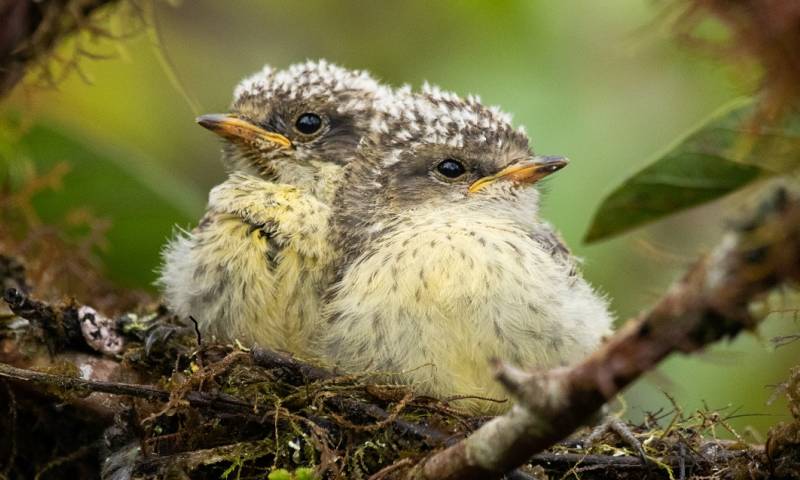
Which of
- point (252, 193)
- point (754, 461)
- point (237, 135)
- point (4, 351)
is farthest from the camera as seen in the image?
point (237, 135)

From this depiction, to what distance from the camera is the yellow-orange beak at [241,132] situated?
4.51 meters

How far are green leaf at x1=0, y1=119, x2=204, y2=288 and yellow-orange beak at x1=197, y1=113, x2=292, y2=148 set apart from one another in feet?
1.69

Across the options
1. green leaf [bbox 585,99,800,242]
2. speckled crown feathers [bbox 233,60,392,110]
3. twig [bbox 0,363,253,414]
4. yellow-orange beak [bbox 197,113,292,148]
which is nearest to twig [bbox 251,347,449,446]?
twig [bbox 0,363,253,414]

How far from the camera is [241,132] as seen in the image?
4578 mm

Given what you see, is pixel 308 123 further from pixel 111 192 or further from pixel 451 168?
pixel 111 192

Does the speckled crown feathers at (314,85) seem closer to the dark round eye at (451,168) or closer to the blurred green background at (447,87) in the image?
the blurred green background at (447,87)

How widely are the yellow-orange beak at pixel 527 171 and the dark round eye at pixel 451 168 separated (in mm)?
84

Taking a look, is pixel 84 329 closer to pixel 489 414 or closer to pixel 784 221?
pixel 489 414

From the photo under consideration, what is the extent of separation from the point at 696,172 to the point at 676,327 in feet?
3.03

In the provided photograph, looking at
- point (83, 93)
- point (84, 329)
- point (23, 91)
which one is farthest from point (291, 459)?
point (83, 93)

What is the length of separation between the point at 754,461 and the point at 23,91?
3093 millimetres

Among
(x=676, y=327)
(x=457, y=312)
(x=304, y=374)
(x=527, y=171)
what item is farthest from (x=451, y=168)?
(x=676, y=327)

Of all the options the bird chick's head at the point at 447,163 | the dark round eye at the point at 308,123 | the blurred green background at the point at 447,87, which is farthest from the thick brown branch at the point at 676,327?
the dark round eye at the point at 308,123

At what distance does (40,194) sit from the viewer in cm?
506
